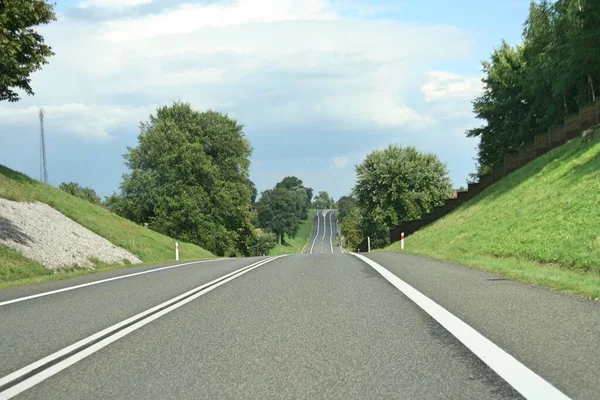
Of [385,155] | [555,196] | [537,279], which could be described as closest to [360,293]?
[537,279]

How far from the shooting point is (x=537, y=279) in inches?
448

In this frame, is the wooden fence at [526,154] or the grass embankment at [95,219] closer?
the grass embankment at [95,219]

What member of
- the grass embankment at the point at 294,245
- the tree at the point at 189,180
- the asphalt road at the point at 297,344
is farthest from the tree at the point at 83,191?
the asphalt road at the point at 297,344

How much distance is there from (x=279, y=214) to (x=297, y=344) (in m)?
160

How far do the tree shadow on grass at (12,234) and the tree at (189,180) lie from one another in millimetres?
30102

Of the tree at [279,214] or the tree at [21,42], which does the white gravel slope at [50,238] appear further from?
the tree at [279,214]

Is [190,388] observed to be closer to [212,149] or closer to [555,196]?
[555,196]

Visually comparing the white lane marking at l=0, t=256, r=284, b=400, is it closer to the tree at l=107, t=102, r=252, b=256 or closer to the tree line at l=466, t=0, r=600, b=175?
the tree line at l=466, t=0, r=600, b=175

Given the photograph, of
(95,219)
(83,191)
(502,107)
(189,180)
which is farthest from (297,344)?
(83,191)

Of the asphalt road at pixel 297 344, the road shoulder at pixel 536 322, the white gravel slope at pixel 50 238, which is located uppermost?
the white gravel slope at pixel 50 238

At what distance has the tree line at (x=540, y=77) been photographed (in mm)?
41938

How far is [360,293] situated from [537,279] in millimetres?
Answer: 3432

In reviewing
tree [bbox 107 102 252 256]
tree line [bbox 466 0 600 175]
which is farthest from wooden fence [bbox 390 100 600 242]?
tree [bbox 107 102 252 256]

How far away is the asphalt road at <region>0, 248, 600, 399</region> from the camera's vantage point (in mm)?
4590
